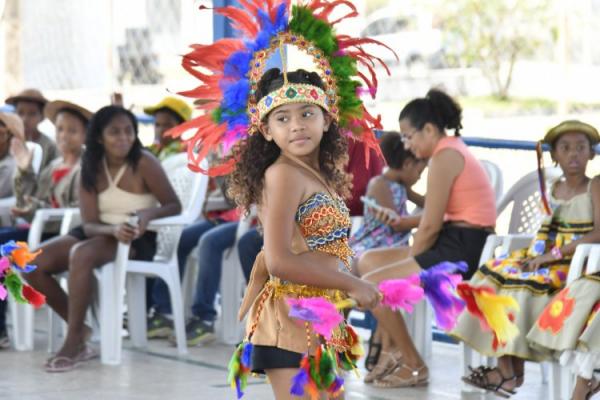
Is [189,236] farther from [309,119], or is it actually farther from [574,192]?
[309,119]

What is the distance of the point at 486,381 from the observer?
19.6 ft

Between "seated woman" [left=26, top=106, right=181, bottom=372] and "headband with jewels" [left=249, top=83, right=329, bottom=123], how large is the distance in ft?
11.3

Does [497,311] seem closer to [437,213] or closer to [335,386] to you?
[335,386]

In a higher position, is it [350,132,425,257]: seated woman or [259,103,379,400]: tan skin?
[259,103,379,400]: tan skin

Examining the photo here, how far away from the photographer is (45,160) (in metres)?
8.70

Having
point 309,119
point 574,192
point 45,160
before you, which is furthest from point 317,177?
point 45,160

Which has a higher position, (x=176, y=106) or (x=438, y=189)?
(x=176, y=106)

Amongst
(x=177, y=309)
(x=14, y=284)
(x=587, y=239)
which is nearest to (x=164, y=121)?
(x=177, y=309)

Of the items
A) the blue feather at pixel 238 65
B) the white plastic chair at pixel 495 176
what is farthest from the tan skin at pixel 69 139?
the blue feather at pixel 238 65

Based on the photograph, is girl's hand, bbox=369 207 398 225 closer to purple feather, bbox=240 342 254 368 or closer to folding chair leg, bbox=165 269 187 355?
folding chair leg, bbox=165 269 187 355

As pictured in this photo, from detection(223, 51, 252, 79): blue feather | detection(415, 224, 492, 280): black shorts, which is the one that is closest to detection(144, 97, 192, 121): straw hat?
detection(415, 224, 492, 280): black shorts

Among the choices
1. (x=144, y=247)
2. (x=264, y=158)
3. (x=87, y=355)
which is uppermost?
(x=264, y=158)

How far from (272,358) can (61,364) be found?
3.45 metres

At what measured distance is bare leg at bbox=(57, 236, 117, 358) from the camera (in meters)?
7.23
